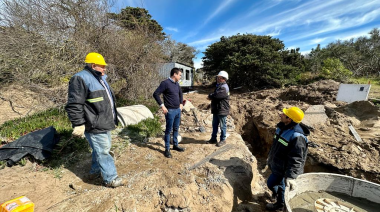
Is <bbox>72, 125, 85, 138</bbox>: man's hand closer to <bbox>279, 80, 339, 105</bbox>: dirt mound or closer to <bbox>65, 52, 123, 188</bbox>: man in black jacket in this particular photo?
<bbox>65, 52, 123, 188</bbox>: man in black jacket

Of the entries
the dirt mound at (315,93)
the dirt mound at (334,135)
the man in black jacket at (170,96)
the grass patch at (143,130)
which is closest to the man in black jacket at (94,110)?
the man in black jacket at (170,96)

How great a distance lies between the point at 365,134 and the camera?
5.23m

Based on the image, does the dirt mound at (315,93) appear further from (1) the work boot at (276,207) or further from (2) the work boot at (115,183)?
(2) the work boot at (115,183)

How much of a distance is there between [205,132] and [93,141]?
3.27 metres

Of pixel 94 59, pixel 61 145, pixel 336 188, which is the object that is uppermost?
pixel 94 59

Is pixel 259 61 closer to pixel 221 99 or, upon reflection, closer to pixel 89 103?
pixel 221 99

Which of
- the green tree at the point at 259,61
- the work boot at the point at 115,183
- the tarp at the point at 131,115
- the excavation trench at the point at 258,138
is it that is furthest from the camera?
the green tree at the point at 259,61

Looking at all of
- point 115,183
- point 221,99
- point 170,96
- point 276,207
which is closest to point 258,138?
point 221,99

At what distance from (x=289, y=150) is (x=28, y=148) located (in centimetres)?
434

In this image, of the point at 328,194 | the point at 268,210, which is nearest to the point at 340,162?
the point at 328,194

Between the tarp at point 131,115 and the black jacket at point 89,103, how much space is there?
9.02ft

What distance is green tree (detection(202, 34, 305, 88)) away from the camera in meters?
15.8

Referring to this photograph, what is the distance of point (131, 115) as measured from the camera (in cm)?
540

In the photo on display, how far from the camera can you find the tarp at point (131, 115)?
5.15 meters
